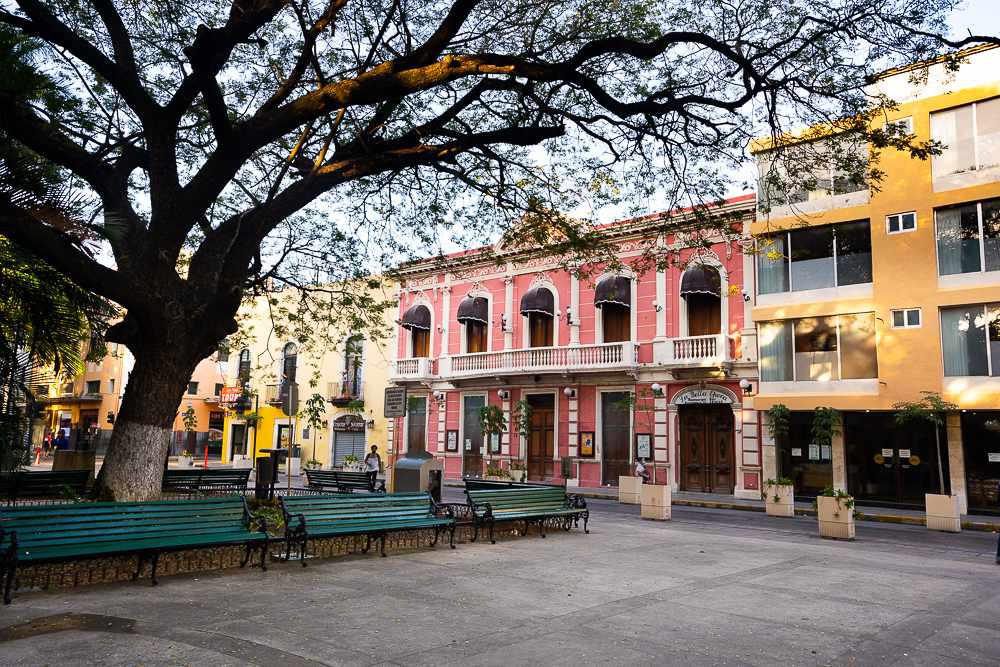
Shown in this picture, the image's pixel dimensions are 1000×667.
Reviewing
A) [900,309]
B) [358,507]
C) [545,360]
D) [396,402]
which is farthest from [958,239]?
[358,507]

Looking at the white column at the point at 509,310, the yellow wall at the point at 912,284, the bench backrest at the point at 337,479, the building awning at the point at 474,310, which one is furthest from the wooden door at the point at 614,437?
the bench backrest at the point at 337,479

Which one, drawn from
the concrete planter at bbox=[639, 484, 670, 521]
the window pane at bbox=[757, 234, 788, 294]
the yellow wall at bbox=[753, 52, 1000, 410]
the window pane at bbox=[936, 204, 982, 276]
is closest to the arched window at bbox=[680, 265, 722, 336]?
the window pane at bbox=[757, 234, 788, 294]

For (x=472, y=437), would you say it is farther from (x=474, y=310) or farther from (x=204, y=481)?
(x=204, y=481)

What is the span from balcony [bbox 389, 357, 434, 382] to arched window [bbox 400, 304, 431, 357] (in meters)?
0.99

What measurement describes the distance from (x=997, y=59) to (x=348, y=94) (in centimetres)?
1925

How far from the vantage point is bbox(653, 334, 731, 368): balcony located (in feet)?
81.5

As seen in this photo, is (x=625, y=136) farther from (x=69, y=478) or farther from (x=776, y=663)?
(x=69, y=478)

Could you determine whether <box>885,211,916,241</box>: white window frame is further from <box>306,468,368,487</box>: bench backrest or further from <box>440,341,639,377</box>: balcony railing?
<box>306,468,368,487</box>: bench backrest

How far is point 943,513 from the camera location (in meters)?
17.1

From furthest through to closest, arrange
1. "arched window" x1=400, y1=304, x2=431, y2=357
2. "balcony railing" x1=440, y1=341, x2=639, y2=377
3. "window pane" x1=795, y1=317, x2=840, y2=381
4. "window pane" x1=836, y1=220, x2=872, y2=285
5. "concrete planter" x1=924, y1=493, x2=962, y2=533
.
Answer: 1. "arched window" x1=400, y1=304, x2=431, y2=357
2. "balcony railing" x1=440, y1=341, x2=639, y2=377
3. "window pane" x1=795, y1=317, x2=840, y2=381
4. "window pane" x1=836, y1=220, x2=872, y2=285
5. "concrete planter" x1=924, y1=493, x2=962, y2=533

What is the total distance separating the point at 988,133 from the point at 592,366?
46.2ft

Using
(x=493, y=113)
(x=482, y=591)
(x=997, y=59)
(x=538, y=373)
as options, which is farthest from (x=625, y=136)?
(x=538, y=373)

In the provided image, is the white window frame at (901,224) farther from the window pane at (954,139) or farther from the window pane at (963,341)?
the window pane at (963,341)

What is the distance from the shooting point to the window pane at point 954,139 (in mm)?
20422
